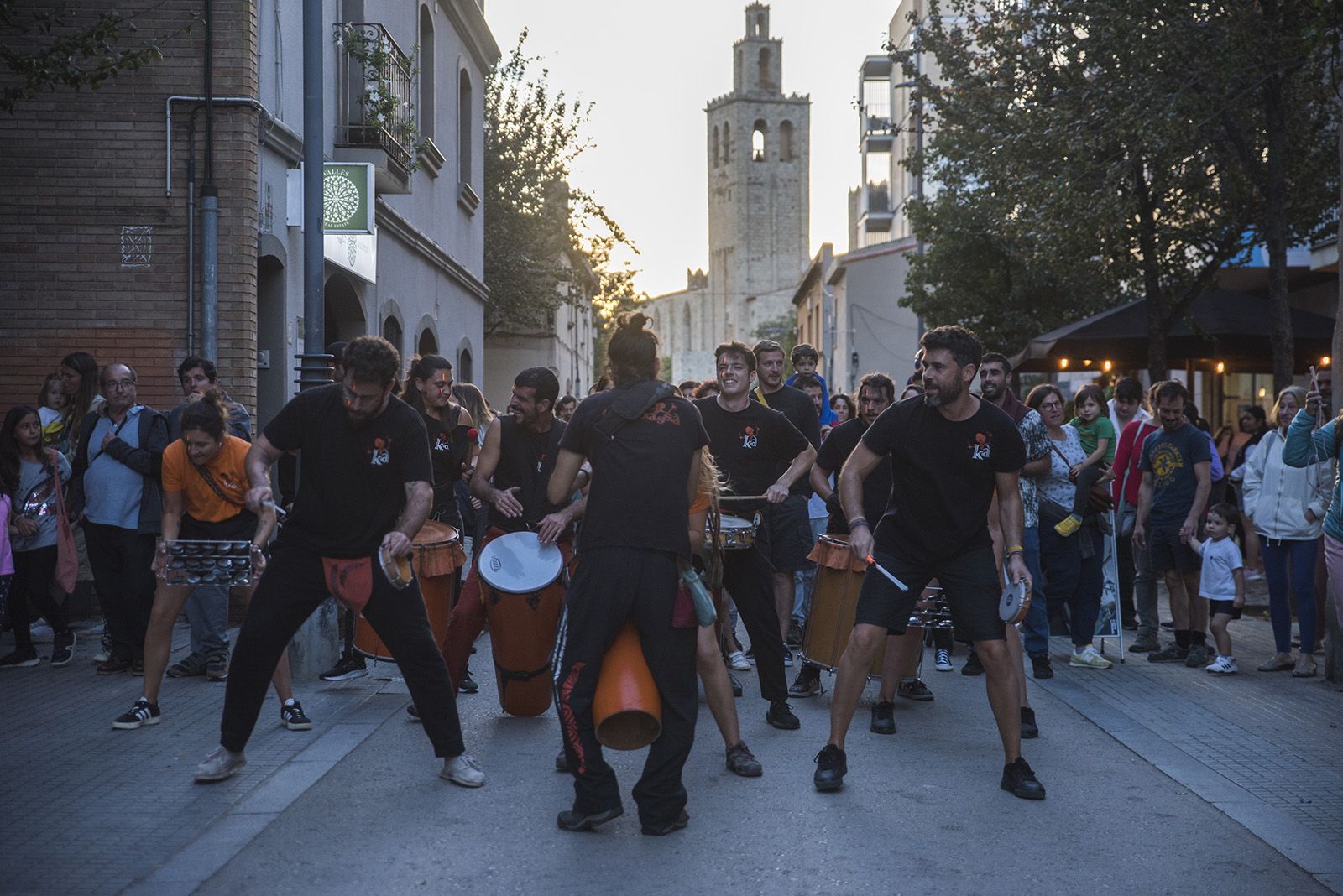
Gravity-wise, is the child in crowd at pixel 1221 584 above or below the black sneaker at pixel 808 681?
above

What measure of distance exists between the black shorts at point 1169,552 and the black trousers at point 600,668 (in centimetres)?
586

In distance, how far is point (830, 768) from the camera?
6.30 metres

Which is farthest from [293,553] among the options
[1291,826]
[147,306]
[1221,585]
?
[147,306]

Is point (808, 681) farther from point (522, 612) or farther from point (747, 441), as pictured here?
point (522, 612)

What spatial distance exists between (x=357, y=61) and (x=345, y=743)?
35.6 ft

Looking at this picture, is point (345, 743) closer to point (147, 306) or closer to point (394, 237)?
point (147, 306)

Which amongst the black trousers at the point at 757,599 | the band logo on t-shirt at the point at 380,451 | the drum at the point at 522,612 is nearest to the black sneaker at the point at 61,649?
the drum at the point at 522,612

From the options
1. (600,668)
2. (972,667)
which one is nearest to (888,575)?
(600,668)

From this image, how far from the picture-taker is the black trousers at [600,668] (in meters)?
5.59

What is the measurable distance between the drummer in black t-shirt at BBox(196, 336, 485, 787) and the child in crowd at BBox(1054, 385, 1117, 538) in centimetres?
509

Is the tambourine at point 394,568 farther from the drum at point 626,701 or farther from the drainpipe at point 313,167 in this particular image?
the drainpipe at point 313,167

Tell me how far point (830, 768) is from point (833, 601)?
196 centimetres

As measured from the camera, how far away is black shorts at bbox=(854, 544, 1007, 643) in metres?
6.36

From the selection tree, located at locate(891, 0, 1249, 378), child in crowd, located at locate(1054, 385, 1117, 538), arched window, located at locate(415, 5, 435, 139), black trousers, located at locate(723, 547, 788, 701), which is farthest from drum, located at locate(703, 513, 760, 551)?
arched window, located at locate(415, 5, 435, 139)
